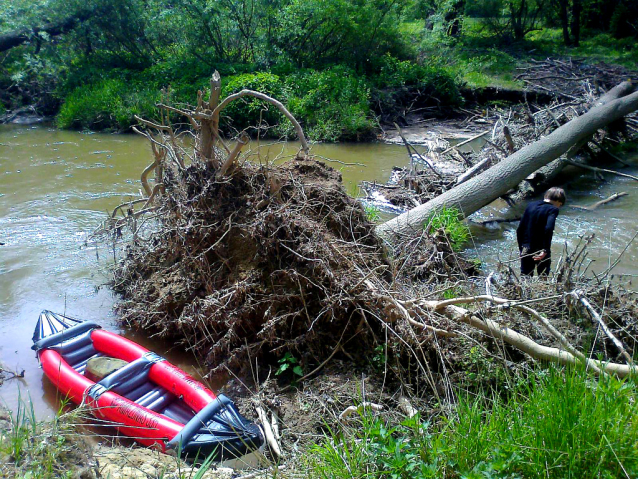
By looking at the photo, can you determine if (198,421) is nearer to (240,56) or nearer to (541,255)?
(541,255)

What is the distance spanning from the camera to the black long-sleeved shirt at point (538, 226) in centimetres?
554

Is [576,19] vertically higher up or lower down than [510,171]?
higher up

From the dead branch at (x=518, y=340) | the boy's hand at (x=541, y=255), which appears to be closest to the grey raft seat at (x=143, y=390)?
the dead branch at (x=518, y=340)

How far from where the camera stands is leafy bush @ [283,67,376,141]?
13758 mm

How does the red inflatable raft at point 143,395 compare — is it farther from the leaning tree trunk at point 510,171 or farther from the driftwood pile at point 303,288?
the leaning tree trunk at point 510,171

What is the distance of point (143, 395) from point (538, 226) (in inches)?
173

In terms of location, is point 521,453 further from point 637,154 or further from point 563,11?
point 563,11

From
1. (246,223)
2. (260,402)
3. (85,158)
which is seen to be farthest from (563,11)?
(260,402)

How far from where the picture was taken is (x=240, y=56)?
17.8 metres

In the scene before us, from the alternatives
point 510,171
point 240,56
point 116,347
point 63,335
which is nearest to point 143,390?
point 116,347

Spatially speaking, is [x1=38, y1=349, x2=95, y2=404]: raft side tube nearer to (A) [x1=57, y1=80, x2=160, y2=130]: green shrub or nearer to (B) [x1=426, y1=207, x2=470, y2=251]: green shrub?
(B) [x1=426, y1=207, x2=470, y2=251]: green shrub

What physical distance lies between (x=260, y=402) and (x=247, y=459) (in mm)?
428

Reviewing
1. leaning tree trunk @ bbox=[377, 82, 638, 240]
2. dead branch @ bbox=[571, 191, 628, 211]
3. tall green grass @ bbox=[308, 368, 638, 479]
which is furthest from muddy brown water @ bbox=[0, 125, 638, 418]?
tall green grass @ bbox=[308, 368, 638, 479]

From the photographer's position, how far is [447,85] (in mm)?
16078
